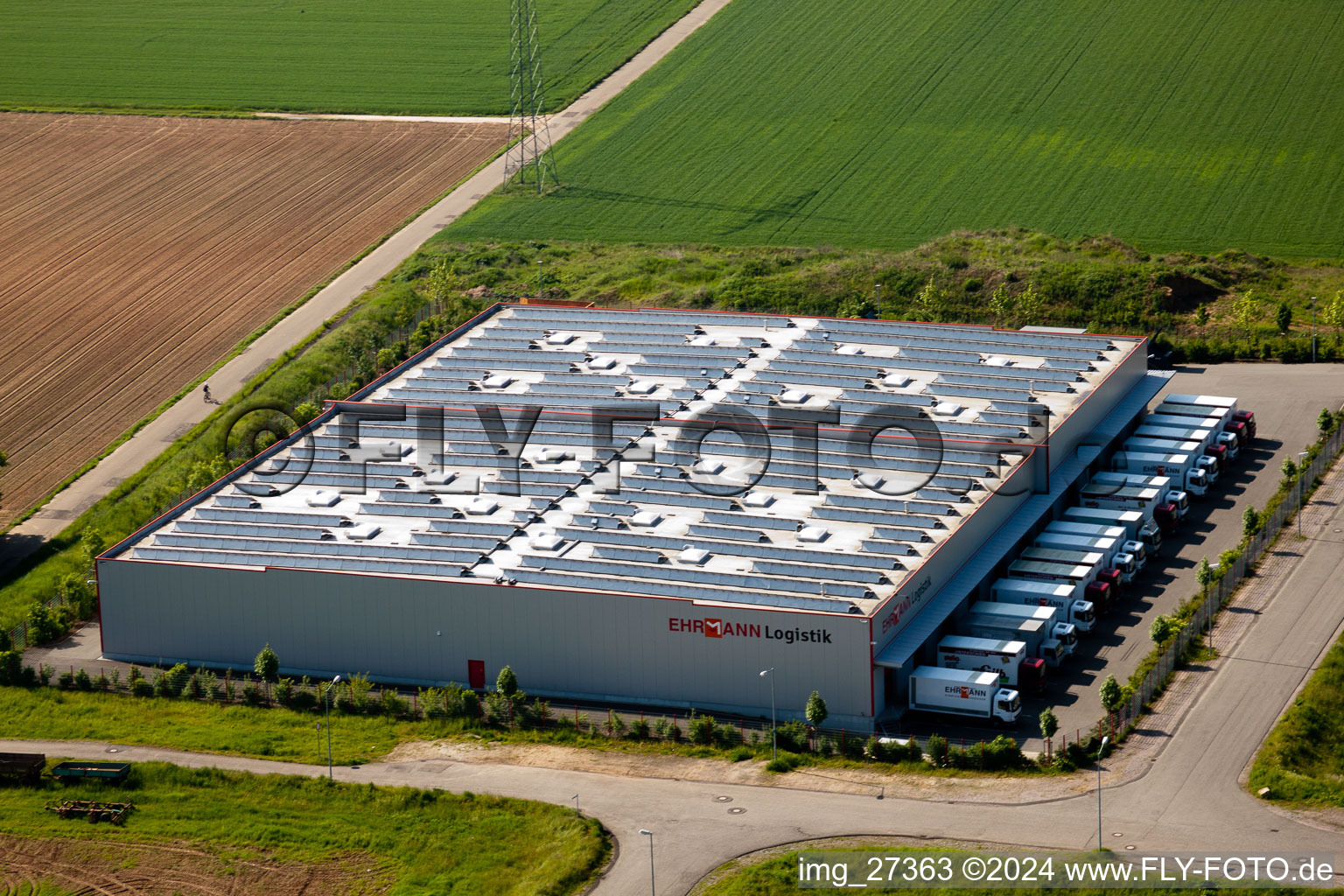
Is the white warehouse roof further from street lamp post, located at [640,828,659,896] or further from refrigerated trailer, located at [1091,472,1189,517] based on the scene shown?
street lamp post, located at [640,828,659,896]

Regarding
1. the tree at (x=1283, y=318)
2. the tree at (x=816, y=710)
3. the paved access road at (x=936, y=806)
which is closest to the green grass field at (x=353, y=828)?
the paved access road at (x=936, y=806)

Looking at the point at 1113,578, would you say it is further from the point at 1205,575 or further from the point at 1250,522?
the point at 1250,522

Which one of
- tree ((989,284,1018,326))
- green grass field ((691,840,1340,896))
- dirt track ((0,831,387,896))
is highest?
tree ((989,284,1018,326))

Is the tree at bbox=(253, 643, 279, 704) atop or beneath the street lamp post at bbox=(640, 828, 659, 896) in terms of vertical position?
atop

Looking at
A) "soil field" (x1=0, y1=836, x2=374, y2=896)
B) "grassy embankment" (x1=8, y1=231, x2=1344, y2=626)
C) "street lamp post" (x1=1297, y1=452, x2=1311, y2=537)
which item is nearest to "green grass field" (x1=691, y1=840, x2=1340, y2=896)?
"soil field" (x1=0, y1=836, x2=374, y2=896)

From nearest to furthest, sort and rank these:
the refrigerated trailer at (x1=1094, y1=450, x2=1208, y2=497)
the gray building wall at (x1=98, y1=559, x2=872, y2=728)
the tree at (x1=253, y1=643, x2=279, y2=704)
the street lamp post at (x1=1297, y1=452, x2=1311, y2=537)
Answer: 1. the gray building wall at (x1=98, y1=559, x2=872, y2=728)
2. the tree at (x1=253, y1=643, x2=279, y2=704)
3. the street lamp post at (x1=1297, y1=452, x2=1311, y2=537)
4. the refrigerated trailer at (x1=1094, y1=450, x2=1208, y2=497)

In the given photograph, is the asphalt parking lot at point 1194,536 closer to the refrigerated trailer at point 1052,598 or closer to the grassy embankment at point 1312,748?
the refrigerated trailer at point 1052,598
